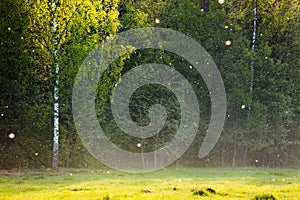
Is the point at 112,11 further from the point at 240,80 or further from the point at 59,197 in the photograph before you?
the point at 59,197

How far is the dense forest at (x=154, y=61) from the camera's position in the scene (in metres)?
22.5

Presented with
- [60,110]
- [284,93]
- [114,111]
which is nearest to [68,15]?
[60,110]

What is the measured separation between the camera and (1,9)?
70.9 feet

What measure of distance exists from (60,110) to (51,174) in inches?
194

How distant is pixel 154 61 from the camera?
92.0ft

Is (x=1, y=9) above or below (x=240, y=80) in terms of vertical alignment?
above

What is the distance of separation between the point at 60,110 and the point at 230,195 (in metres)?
13.6

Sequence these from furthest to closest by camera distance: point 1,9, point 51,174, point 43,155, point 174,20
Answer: point 174,20 → point 43,155 → point 1,9 → point 51,174

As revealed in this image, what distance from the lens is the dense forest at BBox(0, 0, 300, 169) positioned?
22.5 m

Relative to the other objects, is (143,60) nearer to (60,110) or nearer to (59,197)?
(60,110)

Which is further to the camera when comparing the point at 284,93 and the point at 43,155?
the point at 284,93

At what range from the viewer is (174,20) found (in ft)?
95.9

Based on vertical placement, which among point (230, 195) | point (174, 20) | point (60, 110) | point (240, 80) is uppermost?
point (174, 20)

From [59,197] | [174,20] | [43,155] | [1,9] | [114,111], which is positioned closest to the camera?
[59,197]
